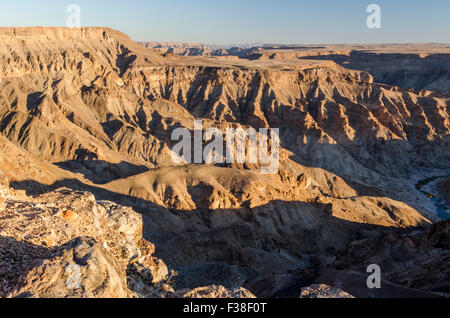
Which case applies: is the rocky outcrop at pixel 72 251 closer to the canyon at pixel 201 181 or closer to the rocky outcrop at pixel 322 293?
the canyon at pixel 201 181

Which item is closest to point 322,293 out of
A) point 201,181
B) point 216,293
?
point 216,293

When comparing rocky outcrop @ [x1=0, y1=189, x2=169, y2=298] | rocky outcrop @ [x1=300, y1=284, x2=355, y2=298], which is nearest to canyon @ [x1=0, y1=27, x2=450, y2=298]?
rocky outcrop @ [x1=0, y1=189, x2=169, y2=298]

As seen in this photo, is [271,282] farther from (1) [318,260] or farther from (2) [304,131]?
(2) [304,131]

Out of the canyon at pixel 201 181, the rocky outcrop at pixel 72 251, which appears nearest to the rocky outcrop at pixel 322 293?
the canyon at pixel 201 181

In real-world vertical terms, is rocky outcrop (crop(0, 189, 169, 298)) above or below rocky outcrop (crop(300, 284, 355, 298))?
above

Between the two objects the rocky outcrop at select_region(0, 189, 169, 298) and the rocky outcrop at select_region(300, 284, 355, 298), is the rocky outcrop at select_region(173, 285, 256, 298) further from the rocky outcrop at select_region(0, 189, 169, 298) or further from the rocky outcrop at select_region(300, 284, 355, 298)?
the rocky outcrop at select_region(300, 284, 355, 298)

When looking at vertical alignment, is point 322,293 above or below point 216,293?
below

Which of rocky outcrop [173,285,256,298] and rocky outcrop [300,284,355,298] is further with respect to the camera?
rocky outcrop [300,284,355,298]

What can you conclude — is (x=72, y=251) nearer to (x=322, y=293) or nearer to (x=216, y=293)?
(x=216, y=293)
